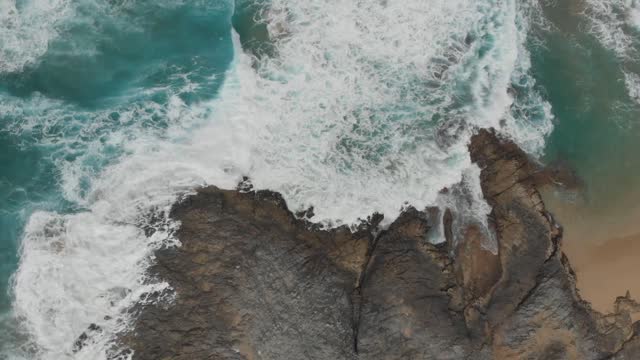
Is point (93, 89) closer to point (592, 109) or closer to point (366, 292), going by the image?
point (366, 292)

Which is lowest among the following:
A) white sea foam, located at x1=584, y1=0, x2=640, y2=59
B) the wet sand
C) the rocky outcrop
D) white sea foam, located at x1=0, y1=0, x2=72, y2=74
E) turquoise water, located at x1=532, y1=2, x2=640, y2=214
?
white sea foam, located at x1=0, y1=0, x2=72, y2=74

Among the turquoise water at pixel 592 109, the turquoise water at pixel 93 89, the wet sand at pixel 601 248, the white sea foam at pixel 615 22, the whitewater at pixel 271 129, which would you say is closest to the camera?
the whitewater at pixel 271 129

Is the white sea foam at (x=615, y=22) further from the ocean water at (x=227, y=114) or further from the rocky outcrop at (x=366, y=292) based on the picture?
the rocky outcrop at (x=366, y=292)

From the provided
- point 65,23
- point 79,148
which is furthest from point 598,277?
point 65,23

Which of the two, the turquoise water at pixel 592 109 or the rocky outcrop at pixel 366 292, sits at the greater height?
the turquoise water at pixel 592 109

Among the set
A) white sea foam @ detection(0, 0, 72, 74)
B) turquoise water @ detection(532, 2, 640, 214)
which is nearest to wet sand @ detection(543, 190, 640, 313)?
turquoise water @ detection(532, 2, 640, 214)

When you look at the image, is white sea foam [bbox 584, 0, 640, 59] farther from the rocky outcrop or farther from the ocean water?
the rocky outcrop

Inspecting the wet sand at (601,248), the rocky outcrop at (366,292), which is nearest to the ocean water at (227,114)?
the rocky outcrop at (366,292)

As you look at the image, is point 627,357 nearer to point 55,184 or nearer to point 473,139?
point 473,139
